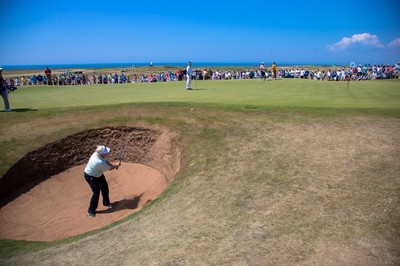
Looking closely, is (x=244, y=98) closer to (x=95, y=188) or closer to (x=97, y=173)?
(x=97, y=173)

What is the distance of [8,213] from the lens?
37.3ft

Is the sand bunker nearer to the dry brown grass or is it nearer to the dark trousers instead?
the dark trousers

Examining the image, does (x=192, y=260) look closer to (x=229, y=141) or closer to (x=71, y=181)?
(x=229, y=141)

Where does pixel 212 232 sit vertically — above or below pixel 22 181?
above

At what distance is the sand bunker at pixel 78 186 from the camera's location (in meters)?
10.4

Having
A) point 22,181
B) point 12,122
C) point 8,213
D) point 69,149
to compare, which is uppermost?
point 12,122

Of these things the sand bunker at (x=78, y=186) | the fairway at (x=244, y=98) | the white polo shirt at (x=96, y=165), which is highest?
the fairway at (x=244, y=98)

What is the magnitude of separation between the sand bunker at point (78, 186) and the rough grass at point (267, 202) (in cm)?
95

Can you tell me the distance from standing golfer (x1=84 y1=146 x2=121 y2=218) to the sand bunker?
1.44 ft

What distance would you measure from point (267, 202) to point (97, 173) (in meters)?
5.98

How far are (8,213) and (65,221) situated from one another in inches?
99.1

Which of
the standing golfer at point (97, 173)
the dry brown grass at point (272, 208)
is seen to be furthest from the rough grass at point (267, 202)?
the standing golfer at point (97, 173)

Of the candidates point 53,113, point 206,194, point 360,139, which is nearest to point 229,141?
point 206,194

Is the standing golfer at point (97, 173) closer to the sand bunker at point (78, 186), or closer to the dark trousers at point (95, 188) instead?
the dark trousers at point (95, 188)
